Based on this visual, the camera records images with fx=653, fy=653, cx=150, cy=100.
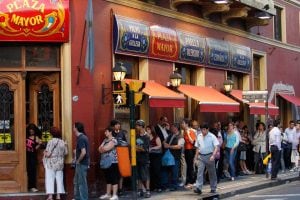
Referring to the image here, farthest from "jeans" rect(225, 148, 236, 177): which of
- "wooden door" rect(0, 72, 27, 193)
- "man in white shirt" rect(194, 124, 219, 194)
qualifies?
"wooden door" rect(0, 72, 27, 193)

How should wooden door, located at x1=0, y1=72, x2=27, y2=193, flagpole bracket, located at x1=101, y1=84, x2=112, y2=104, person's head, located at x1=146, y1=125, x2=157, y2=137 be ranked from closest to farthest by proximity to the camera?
wooden door, located at x1=0, y1=72, x2=27, y2=193
flagpole bracket, located at x1=101, y1=84, x2=112, y2=104
person's head, located at x1=146, y1=125, x2=157, y2=137

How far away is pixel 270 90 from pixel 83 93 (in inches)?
536

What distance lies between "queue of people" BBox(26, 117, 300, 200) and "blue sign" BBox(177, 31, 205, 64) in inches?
90.2

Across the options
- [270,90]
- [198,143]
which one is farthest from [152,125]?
[270,90]

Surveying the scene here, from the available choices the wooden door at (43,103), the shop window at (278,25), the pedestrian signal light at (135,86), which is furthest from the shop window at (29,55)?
the shop window at (278,25)

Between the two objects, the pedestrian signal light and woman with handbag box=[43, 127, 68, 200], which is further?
woman with handbag box=[43, 127, 68, 200]

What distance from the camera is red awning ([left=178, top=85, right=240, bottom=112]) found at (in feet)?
66.4

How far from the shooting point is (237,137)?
21.1 metres

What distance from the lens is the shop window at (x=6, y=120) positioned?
1572 centimetres

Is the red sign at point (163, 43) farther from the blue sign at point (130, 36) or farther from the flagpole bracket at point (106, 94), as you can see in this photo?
the flagpole bracket at point (106, 94)

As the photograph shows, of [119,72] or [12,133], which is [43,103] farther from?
[119,72]

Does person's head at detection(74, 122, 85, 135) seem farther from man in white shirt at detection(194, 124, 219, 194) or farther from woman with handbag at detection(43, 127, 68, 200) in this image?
man in white shirt at detection(194, 124, 219, 194)

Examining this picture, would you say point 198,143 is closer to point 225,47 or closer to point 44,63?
point 44,63

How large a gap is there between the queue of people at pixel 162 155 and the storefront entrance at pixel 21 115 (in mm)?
229
